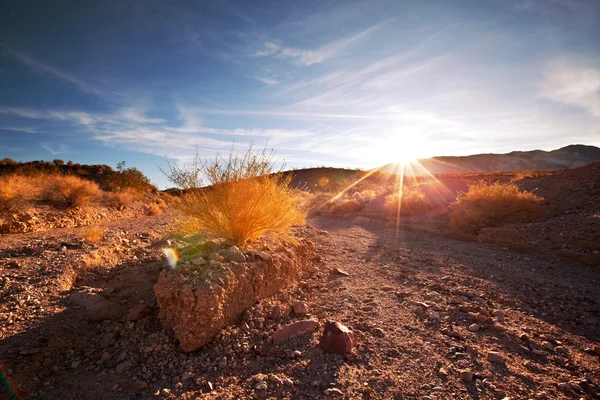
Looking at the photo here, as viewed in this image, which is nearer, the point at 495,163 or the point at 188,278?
the point at 188,278

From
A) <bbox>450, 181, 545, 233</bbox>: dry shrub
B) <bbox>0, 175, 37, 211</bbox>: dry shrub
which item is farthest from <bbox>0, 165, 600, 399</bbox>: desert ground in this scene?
<bbox>0, 175, 37, 211</bbox>: dry shrub

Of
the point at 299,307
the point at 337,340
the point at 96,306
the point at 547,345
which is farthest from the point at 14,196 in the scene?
the point at 547,345

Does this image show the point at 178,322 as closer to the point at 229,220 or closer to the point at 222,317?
the point at 222,317

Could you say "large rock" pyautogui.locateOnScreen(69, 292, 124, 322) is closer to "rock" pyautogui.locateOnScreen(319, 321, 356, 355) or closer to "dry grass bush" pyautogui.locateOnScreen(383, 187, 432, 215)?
"rock" pyautogui.locateOnScreen(319, 321, 356, 355)

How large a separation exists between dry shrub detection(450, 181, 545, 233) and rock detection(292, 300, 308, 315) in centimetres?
627

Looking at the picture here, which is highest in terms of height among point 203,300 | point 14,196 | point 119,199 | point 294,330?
point 14,196

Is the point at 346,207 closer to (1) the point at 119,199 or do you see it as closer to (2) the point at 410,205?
(2) the point at 410,205

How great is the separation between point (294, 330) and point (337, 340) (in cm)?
49

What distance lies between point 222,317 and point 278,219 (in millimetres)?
2002

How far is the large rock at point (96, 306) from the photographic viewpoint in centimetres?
331

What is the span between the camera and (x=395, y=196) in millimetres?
12016

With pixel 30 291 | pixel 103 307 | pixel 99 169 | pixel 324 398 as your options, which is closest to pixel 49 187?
pixel 30 291

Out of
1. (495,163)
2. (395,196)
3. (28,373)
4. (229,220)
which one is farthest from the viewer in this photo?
(495,163)

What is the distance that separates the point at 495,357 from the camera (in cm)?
257
